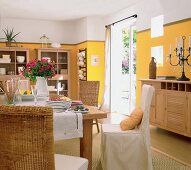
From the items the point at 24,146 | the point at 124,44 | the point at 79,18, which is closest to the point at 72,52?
the point at 79,18

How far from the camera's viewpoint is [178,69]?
5.34 m

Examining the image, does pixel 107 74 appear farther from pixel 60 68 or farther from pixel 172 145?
pixel 172 145

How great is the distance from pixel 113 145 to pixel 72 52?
6.91 metres

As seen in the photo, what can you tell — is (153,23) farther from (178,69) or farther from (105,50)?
(105,50)

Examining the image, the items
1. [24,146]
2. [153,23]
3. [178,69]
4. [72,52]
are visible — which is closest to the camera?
[24,146]

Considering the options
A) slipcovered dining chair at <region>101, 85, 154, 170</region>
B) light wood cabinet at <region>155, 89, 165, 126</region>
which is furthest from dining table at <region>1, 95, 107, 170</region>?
light wood cabinet at <region>155, 89, 165, 126</region>

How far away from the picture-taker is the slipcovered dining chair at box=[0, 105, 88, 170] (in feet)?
5.01

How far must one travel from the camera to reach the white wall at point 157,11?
521cm

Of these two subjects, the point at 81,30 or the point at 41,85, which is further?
the point at 81,30

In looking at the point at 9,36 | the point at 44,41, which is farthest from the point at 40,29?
the point at 9,36

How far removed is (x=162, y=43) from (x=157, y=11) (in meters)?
0.71

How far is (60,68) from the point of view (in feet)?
30.5

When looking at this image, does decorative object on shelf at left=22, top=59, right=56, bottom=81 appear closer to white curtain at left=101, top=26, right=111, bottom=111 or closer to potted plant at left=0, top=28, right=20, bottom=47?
white curtain at left=101, top=26, right=111, bottom=111

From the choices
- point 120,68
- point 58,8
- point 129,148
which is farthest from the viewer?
point 120,68
